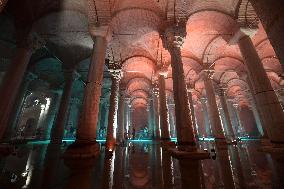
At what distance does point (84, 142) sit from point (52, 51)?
8.30 metres

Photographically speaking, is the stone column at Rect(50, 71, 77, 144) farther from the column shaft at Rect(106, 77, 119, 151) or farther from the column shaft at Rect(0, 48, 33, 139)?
the column shaft at Rect(0, 48, 33, 139)

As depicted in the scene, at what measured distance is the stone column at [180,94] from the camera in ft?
18.6

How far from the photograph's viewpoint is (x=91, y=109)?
5828mm

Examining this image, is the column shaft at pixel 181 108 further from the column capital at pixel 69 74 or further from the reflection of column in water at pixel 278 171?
the column capital at pixel 69 74

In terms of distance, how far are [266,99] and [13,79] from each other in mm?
10183

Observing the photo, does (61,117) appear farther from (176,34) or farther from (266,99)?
(266,99)

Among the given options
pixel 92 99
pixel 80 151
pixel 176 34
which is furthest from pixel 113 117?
pixel 176 34

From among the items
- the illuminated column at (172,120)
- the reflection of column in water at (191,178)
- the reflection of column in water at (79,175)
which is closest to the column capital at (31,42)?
the reflection of column in water at (79,175)

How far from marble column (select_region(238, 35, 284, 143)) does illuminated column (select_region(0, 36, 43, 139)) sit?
992 cm

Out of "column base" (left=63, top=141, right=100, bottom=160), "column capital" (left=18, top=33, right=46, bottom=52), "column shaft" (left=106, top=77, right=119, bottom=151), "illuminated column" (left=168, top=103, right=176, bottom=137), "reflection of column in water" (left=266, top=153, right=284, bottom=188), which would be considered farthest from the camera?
"illuminated column" (left=168, top=103, right=176, bottom=137)

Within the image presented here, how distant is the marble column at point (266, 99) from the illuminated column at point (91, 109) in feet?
19.8

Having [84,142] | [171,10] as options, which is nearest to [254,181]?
[84,142]

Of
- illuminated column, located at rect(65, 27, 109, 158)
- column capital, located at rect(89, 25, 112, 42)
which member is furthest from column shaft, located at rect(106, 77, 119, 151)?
column capital, located at rect(89, 25, 112, 42)

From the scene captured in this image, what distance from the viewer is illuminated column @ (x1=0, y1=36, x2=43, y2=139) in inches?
260
